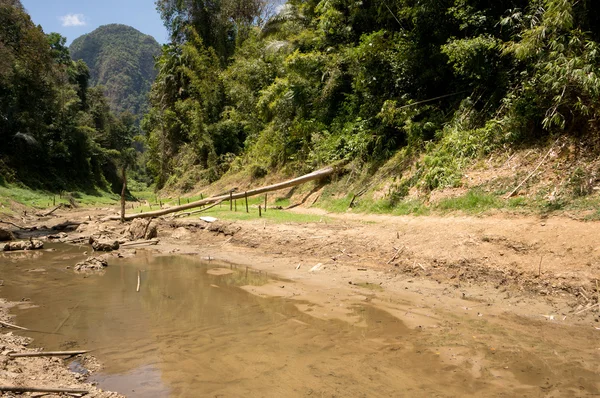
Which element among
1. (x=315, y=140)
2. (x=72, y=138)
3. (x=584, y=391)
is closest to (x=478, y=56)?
(x=315, y=140)

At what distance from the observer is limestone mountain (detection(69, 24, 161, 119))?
119 metres

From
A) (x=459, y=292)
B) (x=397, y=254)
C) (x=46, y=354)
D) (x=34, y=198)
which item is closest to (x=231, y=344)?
(x=46, y=354)

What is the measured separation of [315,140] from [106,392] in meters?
16.3

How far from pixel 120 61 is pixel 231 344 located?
141553 mm

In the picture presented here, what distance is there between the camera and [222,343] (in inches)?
215

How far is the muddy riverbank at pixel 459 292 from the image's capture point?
14.9ft

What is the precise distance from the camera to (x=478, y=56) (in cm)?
1214

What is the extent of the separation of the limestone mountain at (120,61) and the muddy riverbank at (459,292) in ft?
374

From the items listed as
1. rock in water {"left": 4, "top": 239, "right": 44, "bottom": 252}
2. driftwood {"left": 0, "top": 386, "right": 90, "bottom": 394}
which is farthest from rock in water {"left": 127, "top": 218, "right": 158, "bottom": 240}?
driftwood {"left": 0, "top": 386, "right": 90, "bottom": 394}

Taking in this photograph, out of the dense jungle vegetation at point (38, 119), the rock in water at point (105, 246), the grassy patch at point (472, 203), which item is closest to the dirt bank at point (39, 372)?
the rock in water at point (105, 246)

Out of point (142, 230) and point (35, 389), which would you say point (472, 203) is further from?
point (142, 230)

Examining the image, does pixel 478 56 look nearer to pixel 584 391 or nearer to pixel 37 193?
pixel 584 391

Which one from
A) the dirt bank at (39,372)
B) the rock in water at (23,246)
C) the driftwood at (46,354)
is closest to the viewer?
the dirt bank at (39,372)

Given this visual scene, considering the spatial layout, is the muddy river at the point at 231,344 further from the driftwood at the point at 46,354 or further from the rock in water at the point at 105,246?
the rock in water at the point at 105,246
